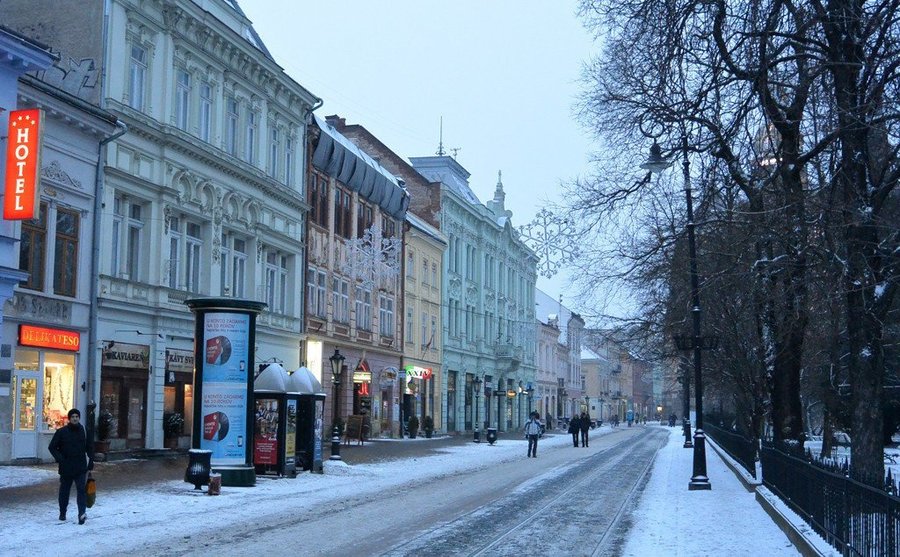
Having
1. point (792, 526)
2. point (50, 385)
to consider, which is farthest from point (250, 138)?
point (792, 526)

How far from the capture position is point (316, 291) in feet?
149

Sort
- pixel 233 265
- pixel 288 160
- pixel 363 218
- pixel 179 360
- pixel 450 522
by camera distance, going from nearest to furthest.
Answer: pixel 450 522, pixel 179 360, pixel 233 265, pixel 288 160, pixel 363 218

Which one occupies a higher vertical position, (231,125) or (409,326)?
(231,125)

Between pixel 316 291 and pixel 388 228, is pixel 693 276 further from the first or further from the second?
pixel 388 228

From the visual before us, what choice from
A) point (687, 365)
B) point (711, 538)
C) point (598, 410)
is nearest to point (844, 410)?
point (687, 365)

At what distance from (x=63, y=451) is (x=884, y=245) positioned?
1283 centimetres

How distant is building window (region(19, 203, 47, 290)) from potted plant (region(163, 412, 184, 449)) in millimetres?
7283

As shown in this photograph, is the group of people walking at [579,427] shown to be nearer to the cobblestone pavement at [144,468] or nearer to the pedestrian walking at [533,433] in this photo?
the cobblestone pavement at [144,468]

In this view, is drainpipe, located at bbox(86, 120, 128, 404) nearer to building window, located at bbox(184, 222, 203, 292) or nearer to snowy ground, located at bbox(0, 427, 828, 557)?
snowy ground, located at bbox(0, 427, 828, 557)

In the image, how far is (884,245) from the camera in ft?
54.2

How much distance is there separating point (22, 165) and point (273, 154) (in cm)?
1966

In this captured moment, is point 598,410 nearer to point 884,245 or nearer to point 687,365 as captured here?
point 687,365

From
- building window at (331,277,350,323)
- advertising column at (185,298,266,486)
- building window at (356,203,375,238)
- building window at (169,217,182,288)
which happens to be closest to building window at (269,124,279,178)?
building window at (169,217,182,288)

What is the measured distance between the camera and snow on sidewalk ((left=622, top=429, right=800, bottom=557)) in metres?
14.2
